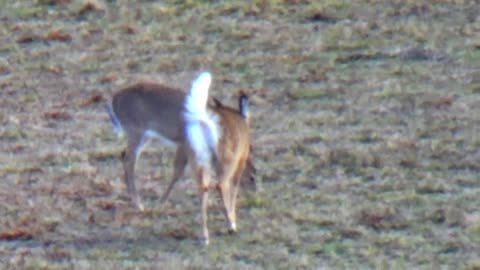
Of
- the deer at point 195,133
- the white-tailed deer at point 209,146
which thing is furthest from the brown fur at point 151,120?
the white-tailed deer at point 209,146

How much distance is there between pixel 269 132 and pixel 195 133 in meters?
2.87

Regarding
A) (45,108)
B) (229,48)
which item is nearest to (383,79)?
(229,48)

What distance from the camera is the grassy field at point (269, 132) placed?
10367mm

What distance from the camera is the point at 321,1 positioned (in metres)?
18.4

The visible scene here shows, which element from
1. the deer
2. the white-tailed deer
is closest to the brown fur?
the deer

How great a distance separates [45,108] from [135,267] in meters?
4.96

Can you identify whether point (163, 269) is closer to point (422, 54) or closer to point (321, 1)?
point (422, 54)

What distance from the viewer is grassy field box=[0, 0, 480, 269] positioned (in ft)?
34.0

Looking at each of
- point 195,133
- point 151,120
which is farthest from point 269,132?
point 195,133

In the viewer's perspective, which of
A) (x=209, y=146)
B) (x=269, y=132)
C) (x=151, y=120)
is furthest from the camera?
(x=269, y=132)

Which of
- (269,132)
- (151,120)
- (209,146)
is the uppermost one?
(209,146)

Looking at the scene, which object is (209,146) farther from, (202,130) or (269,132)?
(269,132)

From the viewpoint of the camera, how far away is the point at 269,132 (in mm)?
13609

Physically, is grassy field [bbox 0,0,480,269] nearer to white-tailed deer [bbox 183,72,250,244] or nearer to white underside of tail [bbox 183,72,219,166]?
white-tailed deer [bbox 183,72,250,244]
